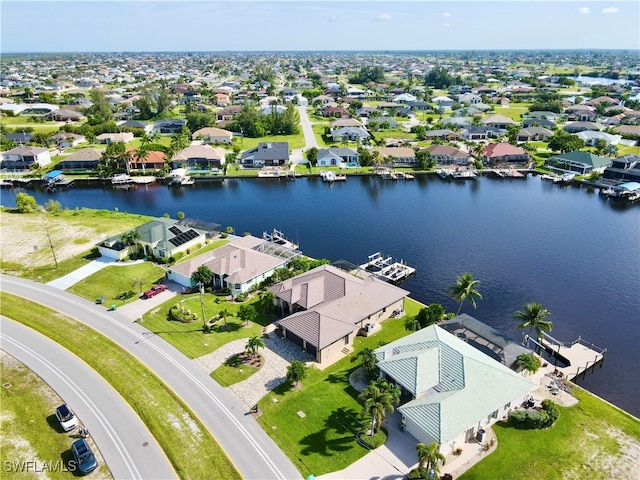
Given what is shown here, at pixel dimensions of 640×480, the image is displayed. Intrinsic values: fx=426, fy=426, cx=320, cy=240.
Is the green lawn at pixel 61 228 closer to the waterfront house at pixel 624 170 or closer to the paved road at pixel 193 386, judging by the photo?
the paved road at pixel 193 386

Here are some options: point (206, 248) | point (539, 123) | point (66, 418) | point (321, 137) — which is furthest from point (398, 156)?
point (66, 418)

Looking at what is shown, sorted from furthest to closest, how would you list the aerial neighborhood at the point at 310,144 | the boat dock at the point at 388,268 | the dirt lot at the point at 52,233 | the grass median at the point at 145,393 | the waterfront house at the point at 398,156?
the waterfront house at the point at 398,156
the aerial neighborhood at the point at 310,144
the dirt lot at the point at 52,233
the boat dock at the point at 388,268
the grass median at the point at 145,393

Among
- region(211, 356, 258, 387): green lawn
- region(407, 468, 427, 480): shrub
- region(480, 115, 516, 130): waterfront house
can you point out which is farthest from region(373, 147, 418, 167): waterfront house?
region(407, 468, 427, 480): shrub

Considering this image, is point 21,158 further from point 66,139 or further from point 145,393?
point 145,393

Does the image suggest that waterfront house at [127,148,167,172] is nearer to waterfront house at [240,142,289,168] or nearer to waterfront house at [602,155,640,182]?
waterfront house at [240,142,289,168]

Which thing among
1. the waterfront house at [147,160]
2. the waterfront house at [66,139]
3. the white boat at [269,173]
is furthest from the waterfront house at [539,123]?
the waterfront house at [66,139]

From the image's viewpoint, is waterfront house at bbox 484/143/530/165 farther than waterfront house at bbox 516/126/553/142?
No
